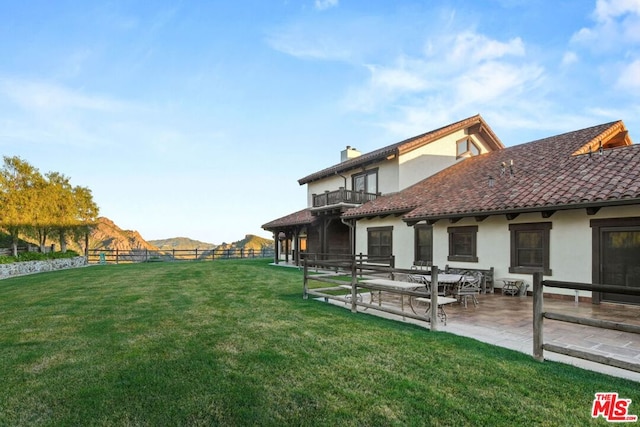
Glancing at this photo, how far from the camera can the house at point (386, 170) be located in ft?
58.5

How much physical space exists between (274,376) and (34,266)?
25795mm

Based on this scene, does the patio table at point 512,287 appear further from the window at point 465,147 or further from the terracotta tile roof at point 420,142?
the window at point 465,147

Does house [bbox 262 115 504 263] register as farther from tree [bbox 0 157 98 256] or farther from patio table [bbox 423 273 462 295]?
tree [bbox 0 157 98 256]

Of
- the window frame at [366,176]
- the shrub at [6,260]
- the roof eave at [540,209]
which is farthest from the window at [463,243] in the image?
the shrub at [6,260]

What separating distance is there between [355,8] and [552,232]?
1062 centimetres

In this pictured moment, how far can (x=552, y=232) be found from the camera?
1001cm

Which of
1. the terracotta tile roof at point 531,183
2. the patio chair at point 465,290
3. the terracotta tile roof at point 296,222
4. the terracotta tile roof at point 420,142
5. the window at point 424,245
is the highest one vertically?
the terracotta tile roof at point 420,142

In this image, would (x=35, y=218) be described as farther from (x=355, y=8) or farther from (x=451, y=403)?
(x=451, y=403)

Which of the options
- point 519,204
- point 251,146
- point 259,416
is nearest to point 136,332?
point 259,416

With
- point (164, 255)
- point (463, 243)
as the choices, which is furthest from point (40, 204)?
point (463, 243)

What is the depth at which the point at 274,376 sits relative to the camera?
4.05 m

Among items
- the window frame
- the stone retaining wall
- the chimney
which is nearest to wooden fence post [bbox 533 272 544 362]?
the window frame

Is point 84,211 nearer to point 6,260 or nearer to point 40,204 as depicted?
point 40,204

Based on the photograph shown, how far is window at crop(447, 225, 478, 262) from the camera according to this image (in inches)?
473
